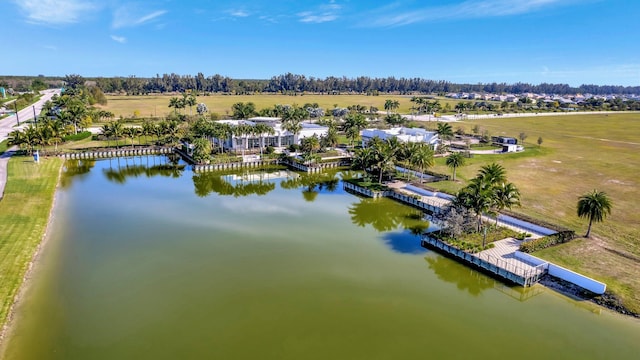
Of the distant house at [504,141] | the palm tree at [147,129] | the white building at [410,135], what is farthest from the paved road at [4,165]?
the distant house at [504,141]

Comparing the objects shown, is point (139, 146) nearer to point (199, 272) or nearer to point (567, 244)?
point (199, 272)

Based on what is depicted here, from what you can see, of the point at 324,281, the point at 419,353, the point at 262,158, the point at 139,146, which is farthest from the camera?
the point at 139,146

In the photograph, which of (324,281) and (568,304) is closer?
(568,304)

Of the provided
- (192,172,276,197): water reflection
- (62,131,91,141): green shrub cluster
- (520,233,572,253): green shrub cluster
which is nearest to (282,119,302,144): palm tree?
(192,172,276,197): water reflection

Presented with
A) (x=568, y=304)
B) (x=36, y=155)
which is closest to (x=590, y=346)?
(x=568, y=304)

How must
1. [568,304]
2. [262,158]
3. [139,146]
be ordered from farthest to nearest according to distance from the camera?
[139,146], [262,158], [568,304]

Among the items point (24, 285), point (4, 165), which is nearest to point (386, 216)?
point (24, 285)
